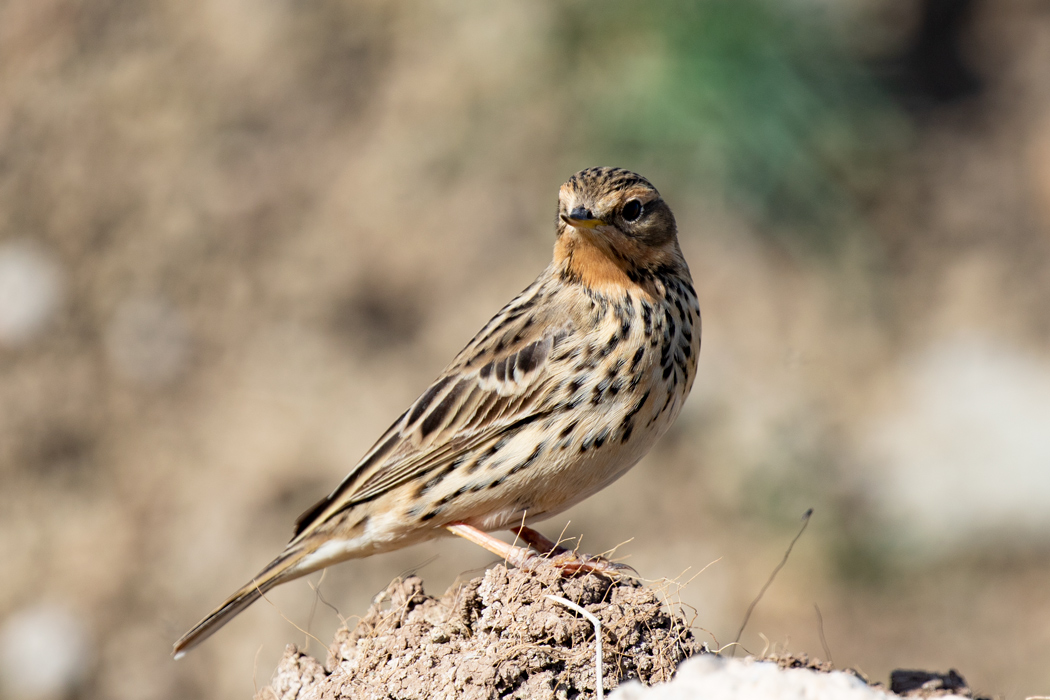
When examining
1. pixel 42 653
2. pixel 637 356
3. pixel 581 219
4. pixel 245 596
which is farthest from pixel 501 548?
pixel 42 653

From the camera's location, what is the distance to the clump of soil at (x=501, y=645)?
3.84 m

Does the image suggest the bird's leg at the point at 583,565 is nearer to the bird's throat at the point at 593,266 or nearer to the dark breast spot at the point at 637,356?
the dark breast spot at the point at 637,356

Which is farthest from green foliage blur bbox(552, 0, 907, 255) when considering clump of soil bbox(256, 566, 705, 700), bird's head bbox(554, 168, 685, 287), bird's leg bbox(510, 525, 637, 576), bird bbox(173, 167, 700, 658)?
clump of soil bbox(256, 566, 705, 700)

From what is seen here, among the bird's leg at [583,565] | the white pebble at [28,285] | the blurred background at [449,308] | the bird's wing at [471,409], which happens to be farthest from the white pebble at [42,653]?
the bird's leg at [583,565]

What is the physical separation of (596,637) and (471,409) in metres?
1.50

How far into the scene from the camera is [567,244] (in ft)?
16.8

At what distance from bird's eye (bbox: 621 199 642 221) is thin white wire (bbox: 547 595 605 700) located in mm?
1899

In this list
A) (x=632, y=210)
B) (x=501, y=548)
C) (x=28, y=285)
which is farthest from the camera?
(x=28, y=285)

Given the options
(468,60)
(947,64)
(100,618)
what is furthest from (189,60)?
(947,64)

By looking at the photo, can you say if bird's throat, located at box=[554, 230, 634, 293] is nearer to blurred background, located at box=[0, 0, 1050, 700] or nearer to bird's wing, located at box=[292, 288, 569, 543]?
bird's wing, located at box=[292, 288, 569, 543]

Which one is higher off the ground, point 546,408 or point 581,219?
point 581,219

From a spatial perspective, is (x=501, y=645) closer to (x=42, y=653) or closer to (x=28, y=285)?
(x=42, y=653)

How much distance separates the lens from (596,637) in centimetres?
390

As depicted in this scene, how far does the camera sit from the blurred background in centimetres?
959
